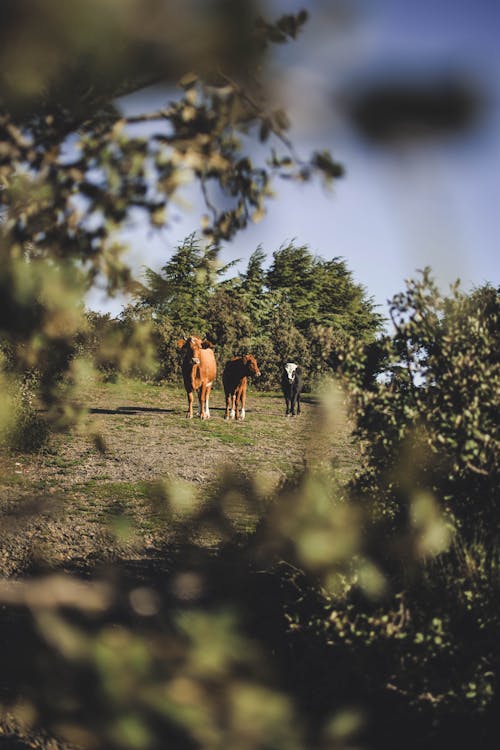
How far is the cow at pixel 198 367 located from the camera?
1978 centimetres

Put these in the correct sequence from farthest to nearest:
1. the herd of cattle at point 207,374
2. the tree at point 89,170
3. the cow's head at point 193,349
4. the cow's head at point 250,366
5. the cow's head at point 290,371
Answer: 1. the cow's head at point 290,371
2. the cow's head at point 250,366
3. the herd of cattle at point 207,374
4. the cow's head at point 193,349
5. the tree at point 89,170

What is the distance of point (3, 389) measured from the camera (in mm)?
1744

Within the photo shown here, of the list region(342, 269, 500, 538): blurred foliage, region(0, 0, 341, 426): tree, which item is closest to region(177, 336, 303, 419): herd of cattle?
region(342, 269, 500, 538): blurred foliage

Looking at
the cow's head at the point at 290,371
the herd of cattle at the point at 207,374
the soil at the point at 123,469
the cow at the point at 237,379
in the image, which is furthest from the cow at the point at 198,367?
the cow's head at the point at 290,371

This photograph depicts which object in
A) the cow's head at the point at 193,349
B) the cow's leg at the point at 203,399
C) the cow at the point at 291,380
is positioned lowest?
the cow's leg at the point at 203,399

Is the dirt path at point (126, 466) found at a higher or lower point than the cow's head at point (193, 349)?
lower

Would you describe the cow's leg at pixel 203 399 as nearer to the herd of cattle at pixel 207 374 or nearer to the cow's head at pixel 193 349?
the herd of cattle at pixel 207 374

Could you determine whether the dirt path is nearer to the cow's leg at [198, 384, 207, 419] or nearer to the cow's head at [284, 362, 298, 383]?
the cow's leg at [198, 384, 207, 419]

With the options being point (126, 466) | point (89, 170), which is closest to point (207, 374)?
point (126, 466)

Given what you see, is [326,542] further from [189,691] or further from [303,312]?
[303,312]

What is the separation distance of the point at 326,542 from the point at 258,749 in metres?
Answer: 0.66

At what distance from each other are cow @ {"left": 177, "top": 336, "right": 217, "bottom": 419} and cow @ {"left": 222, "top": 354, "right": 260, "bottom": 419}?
63 centimetres

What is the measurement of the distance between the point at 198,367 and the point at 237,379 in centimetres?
146

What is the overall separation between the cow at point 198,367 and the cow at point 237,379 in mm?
626
